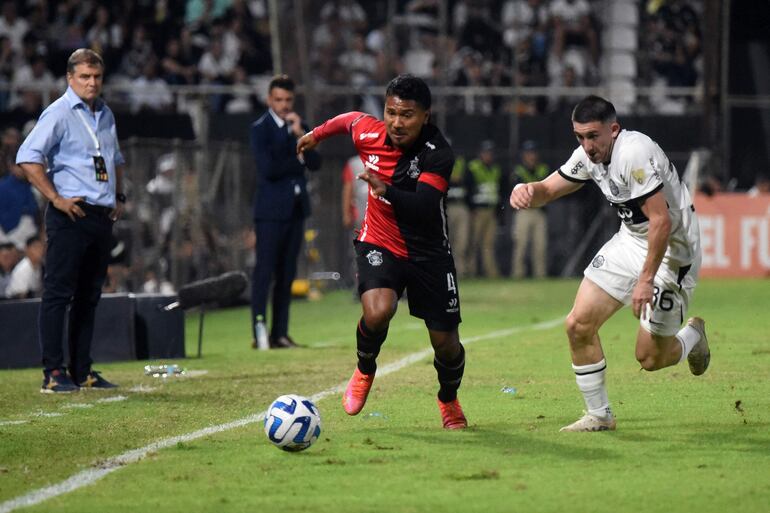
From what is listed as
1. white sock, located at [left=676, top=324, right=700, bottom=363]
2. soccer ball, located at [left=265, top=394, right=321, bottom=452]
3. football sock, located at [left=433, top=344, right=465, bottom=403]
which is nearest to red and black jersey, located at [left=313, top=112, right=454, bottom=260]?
football sock, located at [left=433, top=344, right=465, bottom=403]

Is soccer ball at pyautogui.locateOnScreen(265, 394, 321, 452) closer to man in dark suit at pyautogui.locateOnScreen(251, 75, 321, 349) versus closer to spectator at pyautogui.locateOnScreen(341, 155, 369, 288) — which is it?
man in dark suit at pyautogui.locateOnScreen(251, 75, 321, 349)

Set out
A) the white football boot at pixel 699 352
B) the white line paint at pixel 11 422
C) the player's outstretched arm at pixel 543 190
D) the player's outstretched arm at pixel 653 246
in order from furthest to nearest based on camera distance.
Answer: the white football boot at pixel 699 352
the white line paint at pixel 11 422
the player's outstretched arm at pixel 543 190
the player's outstretched arm at pixel 653 246

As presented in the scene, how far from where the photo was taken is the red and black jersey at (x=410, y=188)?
25.3ft

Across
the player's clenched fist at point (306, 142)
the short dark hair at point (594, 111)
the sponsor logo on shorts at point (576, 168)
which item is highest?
the short dark hair at point (594, 111)

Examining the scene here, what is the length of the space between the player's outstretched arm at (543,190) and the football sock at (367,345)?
1.07 metres

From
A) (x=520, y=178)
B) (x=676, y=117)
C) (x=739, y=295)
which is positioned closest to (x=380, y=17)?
(x=520, y=178)

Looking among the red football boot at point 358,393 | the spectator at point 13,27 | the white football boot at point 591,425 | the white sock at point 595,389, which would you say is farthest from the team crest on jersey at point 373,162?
the spectator at point 13,27

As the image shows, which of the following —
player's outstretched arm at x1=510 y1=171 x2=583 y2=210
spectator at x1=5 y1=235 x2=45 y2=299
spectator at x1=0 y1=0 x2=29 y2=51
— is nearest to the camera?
player's outstretched arm at x1=510 y1=171 x2=583 y2=210

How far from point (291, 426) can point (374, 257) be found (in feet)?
4.26

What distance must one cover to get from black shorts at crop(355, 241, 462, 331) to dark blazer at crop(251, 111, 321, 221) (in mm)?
5181

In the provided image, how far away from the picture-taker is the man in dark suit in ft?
42.9

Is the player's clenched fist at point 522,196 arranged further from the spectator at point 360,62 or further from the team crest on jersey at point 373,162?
the spectator at point 360,62

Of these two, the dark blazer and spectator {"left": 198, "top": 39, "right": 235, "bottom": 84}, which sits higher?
spectator {"left": 198, "top": 39, "right": 235, "bottom": 84}

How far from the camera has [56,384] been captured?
32.7 ft
